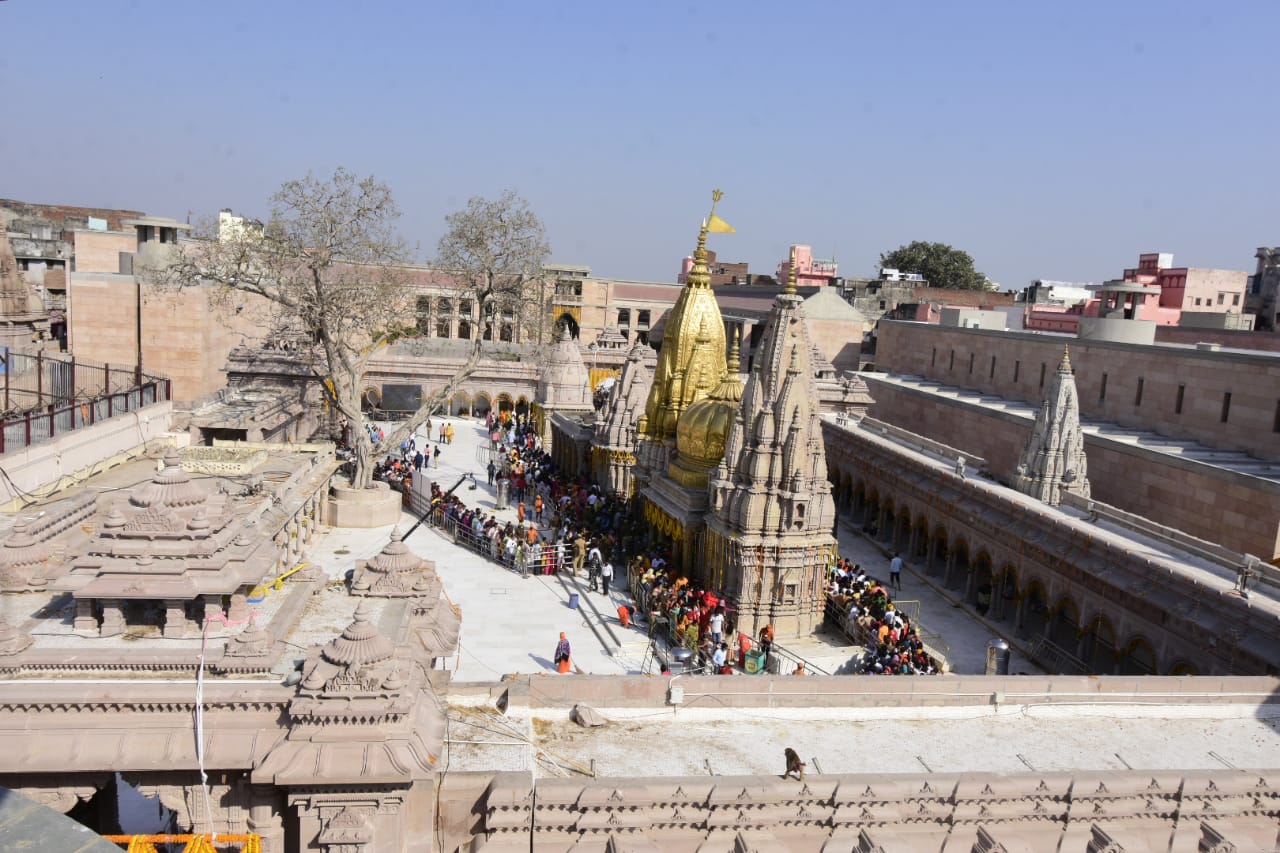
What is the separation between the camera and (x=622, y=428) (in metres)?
28.9

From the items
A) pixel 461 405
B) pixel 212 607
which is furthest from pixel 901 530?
pixel 461 405

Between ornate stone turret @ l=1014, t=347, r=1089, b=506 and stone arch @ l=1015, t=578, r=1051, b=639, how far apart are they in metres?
2.62

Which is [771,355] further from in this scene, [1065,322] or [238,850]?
[1065,322]

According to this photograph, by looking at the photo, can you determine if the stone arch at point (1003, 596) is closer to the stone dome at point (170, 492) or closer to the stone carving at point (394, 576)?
the stone carving at point (394, 576)

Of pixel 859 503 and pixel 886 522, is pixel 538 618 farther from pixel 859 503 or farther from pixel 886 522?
pixel 859 503

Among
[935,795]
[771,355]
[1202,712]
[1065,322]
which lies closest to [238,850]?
[935,795]

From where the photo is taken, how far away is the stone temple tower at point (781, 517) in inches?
770

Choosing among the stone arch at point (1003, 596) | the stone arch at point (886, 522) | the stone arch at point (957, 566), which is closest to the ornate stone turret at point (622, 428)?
the stone arch at point (886, 522)

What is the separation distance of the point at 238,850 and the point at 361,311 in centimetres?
2184

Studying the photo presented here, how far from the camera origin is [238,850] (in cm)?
955

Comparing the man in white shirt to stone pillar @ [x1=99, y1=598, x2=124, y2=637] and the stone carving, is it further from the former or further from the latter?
stone pillar @ [x1=99, y1=598, x2=124, y2=637]

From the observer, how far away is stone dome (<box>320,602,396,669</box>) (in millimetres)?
9109

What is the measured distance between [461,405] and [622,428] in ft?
67.2

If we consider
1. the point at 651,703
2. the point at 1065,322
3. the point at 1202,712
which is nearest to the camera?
the point at 651,703
